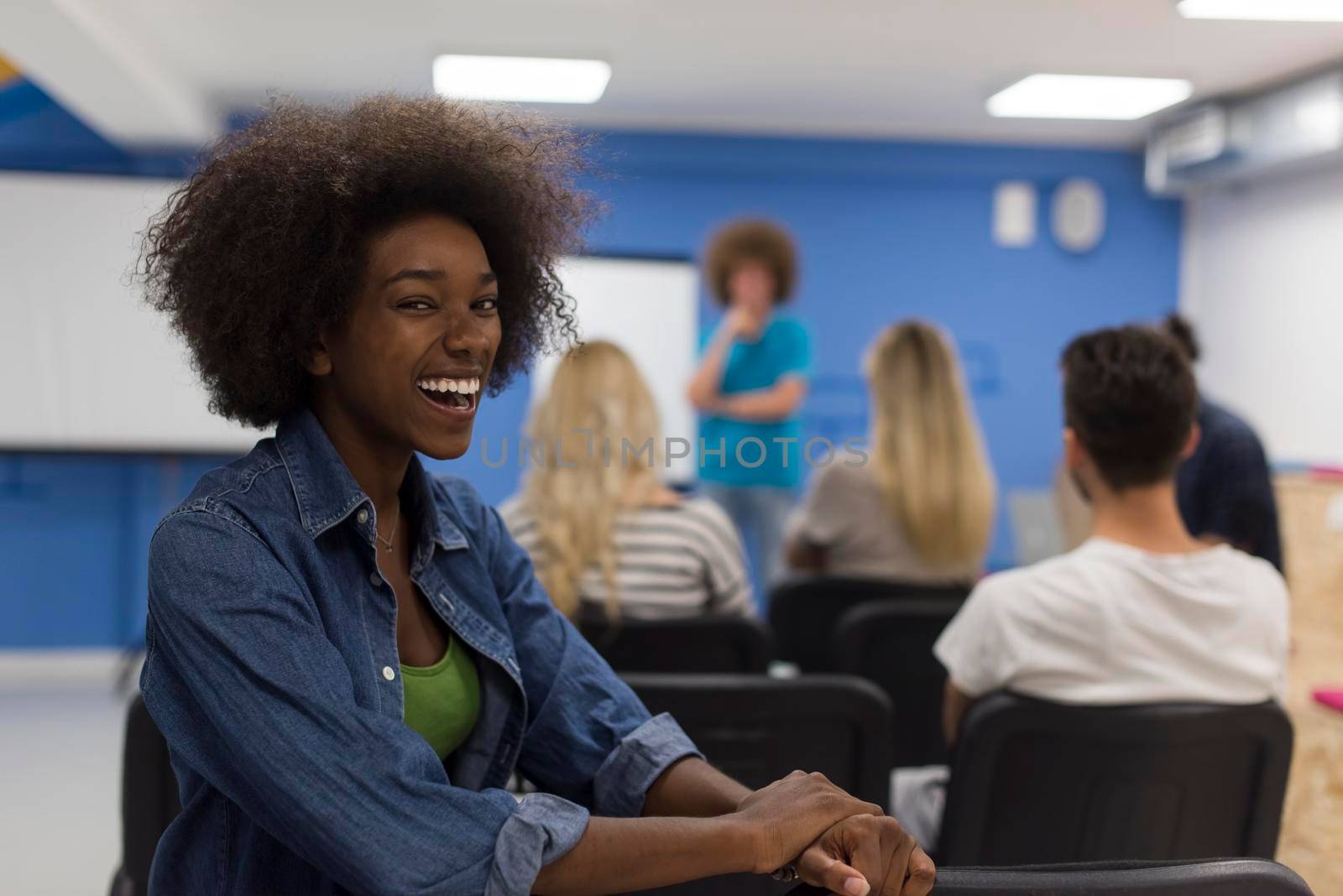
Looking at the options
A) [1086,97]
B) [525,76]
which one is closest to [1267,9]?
[1086,97]

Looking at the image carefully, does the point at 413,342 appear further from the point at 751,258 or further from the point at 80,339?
the point at 80,339

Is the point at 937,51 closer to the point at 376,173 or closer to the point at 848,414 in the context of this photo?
the point at 848,414

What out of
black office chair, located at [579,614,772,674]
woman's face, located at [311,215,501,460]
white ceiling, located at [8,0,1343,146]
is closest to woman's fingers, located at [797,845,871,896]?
woman's face, located at [311,215,501,460]

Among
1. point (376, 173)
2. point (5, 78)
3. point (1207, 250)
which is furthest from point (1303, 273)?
point (5, 78)

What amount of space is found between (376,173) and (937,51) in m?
3.46

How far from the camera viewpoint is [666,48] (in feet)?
13.5

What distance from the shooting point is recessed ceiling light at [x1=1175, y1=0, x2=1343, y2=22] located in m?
3.55

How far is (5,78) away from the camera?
425 centimetres

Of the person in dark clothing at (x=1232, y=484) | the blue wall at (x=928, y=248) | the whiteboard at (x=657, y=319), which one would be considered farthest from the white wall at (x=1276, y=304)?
the whiteboard at (x=657, y=319)

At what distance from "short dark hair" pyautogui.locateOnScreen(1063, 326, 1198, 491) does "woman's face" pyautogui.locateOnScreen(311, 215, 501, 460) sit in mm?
961

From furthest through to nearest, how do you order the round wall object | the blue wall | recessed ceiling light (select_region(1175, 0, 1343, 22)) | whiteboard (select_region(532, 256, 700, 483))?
the round wall object → the blue wall → whiteboard (select_region(532, 256, 700, 483)) → recessed ceiling light (select_region(1175, 0, 1343, 22))

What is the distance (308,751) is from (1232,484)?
242 centimetres

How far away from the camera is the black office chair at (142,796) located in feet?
4.50

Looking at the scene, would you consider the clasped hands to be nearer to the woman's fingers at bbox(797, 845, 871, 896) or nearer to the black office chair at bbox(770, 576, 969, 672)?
the woman's fingers at bbox(797, 845, 871, 896)
